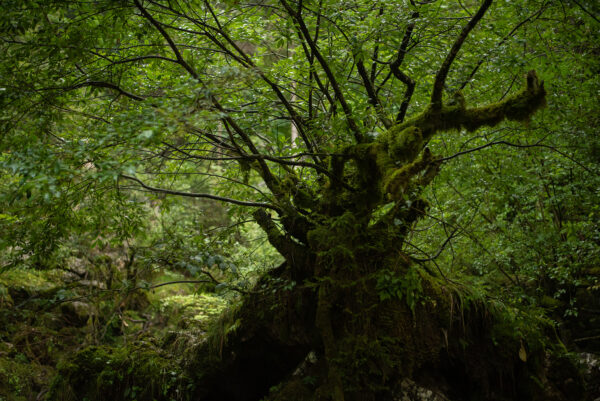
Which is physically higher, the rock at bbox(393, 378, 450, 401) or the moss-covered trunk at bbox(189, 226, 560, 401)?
the moss-covered trunk at bbox(189, 226, 560, 401)

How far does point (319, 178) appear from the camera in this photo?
525cm

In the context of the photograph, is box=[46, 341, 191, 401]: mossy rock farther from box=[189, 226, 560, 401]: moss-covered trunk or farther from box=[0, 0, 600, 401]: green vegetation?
box=[189, 226, 560, 401]: moss-covered trunk

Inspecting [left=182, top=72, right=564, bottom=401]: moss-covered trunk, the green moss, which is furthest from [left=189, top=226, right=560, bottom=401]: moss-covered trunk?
the green moss

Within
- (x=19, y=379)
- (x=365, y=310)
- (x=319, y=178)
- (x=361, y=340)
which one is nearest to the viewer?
(x=361, y=340)

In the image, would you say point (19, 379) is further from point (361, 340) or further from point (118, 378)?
point (361, 340)

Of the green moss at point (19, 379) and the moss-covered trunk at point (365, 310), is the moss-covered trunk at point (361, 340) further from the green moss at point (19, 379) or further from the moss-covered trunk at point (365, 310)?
the green moss at point (19, 379)

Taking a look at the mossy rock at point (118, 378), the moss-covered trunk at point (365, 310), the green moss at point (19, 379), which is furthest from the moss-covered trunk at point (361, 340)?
the green moss at point (19, 379)

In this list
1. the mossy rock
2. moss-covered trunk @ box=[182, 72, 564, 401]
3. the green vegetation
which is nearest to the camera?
the green vegetation

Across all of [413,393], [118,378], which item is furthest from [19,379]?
[413,393]

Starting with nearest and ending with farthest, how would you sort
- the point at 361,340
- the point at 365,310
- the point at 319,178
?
the point at 361,340 < the point at 365,310 < the point at 319,178

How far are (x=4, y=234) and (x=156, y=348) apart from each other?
2822 millimetres

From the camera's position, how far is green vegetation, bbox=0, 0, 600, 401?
3.60 metres

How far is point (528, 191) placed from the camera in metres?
6.86

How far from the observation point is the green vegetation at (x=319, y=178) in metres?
3.60
